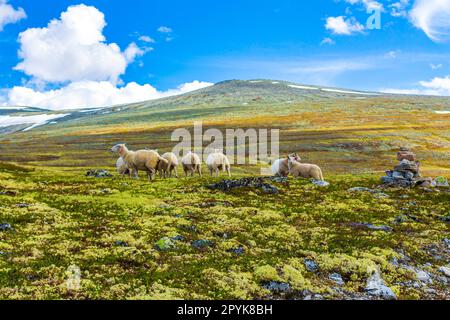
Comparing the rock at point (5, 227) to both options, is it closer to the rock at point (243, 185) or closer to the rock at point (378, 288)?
the rock at point (378, 288)

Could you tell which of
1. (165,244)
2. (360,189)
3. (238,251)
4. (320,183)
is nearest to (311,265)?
(238,251)

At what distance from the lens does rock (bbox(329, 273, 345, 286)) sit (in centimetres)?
→ 1496

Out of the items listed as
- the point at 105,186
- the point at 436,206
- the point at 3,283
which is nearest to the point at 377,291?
the point at 3,283

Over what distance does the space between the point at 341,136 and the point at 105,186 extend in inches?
4281

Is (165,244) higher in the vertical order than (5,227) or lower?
lower

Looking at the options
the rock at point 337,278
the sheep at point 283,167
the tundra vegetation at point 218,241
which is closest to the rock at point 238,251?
the tundra vegetation at point 218,241

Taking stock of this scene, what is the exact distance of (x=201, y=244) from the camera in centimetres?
1792

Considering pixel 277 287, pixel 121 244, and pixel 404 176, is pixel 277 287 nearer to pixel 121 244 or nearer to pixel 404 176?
pixel 121 244

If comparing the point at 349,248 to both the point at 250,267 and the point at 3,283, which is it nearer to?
the point at 250,267

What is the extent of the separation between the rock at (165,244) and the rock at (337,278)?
6617mm

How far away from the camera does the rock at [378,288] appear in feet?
45.8

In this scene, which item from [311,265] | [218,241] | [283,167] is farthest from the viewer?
[283,167]

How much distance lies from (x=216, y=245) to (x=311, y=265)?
428 centimetres

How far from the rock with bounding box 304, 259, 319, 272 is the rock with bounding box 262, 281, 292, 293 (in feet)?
6.39
